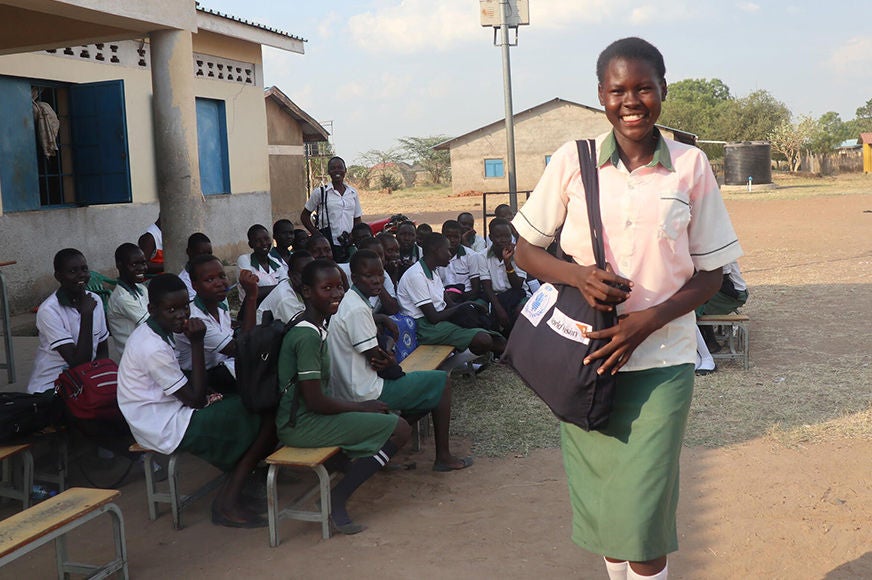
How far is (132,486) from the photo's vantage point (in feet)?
14.8

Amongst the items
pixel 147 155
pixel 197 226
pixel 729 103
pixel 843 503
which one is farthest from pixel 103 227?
pixel 729 103

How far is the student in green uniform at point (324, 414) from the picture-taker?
3713 millimetres

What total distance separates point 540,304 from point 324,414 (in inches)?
69.1

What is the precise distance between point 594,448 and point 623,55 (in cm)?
103

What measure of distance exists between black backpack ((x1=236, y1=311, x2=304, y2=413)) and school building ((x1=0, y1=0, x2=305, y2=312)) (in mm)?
3026

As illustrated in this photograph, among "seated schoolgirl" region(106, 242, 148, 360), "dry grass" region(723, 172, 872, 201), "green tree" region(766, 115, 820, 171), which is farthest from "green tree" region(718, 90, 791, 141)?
"seated schoolgirl" region(106, 242, 148, 360)

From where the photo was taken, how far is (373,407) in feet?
13.0

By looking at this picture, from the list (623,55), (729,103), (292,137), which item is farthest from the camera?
(729,103)

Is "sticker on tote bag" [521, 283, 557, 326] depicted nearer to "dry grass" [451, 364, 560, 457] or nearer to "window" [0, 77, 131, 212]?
"dry grass" [451, 364, 560, 457]

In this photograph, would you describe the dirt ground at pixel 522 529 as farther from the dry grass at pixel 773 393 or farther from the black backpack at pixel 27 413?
the black backpack at pixel 27 413

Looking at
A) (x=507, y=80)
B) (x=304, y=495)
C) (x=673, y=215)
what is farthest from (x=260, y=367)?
(x=507, y=80)

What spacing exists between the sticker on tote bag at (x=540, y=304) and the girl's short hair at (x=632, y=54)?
57cm

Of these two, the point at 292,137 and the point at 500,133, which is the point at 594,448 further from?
the point at 500,133

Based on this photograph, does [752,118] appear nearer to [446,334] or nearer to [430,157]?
[430,157]
